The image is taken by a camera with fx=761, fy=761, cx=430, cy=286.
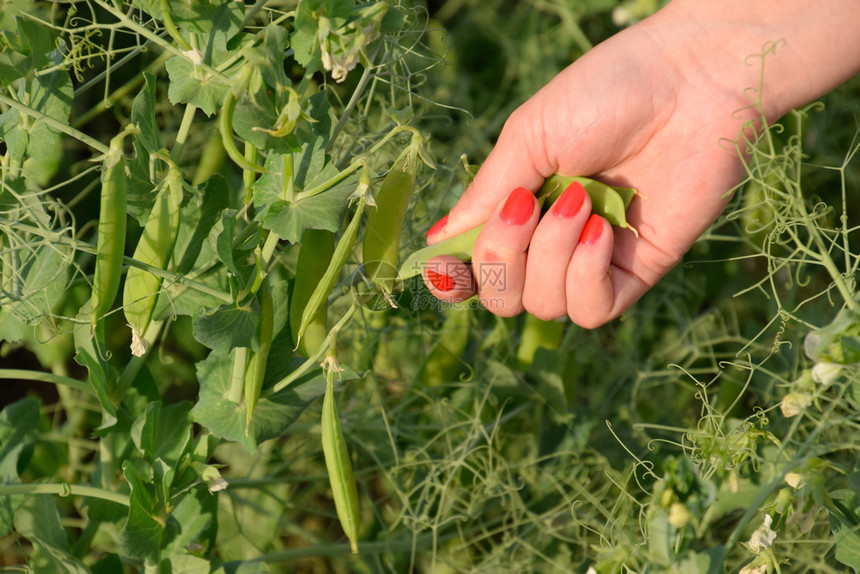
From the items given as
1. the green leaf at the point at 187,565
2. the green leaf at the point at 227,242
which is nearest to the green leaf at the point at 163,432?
the green leaf at the point at 187,565

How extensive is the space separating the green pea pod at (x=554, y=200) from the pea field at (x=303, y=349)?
2.5 inches

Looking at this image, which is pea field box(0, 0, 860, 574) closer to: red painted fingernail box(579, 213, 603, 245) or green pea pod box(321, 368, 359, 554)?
green pea pod box(321, 368, 359, 554)

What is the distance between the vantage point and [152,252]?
30.1 inches

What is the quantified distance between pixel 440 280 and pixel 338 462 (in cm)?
25

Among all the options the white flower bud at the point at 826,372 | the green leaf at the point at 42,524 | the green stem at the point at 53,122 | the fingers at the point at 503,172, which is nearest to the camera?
the white flower bud at the point at 826,372

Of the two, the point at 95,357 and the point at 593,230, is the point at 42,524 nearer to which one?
the point at 95,357

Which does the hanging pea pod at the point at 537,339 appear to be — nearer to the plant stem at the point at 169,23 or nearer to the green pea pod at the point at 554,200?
the green pea pod at the point at 554,200

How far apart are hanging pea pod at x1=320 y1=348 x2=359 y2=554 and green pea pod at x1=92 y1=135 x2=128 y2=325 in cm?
22

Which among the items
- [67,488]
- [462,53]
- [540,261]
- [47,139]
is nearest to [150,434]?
[67,488]

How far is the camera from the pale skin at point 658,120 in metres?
0.99

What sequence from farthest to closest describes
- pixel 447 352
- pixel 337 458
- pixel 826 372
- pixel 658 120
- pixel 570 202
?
1. pixel 447 352
2. pixel 658 120
3. pixel 570 202
4. pixel 337 458
5. pixel 826 372

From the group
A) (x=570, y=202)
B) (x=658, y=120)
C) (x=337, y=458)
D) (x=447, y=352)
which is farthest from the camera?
(x=447, y=352)

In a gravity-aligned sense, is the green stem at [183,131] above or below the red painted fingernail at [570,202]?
above

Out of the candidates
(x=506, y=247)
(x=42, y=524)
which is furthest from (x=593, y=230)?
(x=42, y=524)
